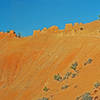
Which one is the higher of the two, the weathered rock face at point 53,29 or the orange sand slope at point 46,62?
the weathered rock face at point 53,29

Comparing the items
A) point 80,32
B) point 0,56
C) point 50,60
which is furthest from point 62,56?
point 0,56

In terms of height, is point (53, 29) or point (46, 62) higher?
point (53, 29)

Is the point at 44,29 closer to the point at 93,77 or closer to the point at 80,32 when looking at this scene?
the point at 80,32

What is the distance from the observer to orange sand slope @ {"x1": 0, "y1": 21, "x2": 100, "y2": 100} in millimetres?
20775

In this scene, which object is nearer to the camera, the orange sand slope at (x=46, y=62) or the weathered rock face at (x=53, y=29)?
the orange sand slope at (x=46, y=62)

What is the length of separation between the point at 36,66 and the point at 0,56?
11098mm

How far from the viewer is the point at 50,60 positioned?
33.2 metres

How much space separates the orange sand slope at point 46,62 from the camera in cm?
2078

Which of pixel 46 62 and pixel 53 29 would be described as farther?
pixel 53 29

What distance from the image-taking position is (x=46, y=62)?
33.2 meters

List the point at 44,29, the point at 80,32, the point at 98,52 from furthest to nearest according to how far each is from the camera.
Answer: the point at 44,29 → the point at 80,32 → the point at 98,52

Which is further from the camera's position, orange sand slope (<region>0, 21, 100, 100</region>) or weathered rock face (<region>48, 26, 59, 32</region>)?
weathered rock face (<region>48, 26, 59, 32</region>)

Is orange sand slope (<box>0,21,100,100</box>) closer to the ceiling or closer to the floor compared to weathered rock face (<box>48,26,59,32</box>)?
closer to the floor

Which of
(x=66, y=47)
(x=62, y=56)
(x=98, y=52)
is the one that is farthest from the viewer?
(x=66, y=47)
